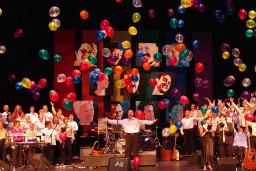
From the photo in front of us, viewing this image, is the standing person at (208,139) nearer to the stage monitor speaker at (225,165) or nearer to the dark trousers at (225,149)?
the dark trousers at (225,149)

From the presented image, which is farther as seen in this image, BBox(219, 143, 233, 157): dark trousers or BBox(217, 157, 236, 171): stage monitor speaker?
BBox(219, 143, 233, 157): dark trousers

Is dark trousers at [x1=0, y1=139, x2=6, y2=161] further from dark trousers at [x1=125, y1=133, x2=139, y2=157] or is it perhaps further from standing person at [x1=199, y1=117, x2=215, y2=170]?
standing person at [x1=199, y1=117, x2=215, y2=170]

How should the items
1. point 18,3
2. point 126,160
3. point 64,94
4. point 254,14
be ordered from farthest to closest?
point 64,94 → point 18,3 → point 254,14 → point 126,160

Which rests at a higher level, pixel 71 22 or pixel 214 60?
pixel 71 22

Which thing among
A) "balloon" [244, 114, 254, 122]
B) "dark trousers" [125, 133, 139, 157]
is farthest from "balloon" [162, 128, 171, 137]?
"balloon" [244, 114, 254, 122]

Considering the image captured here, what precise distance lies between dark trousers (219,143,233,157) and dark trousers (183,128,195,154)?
2001 millimetres

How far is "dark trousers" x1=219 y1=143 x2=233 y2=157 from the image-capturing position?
1323 centimetres

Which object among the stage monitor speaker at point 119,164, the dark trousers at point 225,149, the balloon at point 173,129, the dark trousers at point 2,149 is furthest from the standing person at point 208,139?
the dark trousers at point 2,149

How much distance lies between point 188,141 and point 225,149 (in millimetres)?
2415

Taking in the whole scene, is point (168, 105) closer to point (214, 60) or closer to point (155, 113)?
point (155, 113)

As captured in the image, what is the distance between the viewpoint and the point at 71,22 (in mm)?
16906

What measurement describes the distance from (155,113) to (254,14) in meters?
5.12

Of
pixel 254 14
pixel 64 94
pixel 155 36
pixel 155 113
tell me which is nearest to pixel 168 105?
pixel 155 113

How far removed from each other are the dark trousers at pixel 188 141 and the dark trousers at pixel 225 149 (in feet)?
6.57
